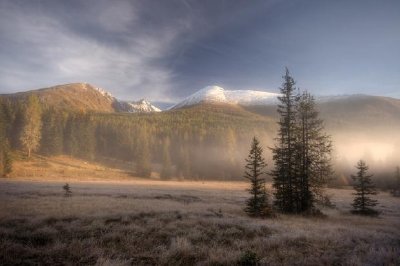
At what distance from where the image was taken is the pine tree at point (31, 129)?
279ft

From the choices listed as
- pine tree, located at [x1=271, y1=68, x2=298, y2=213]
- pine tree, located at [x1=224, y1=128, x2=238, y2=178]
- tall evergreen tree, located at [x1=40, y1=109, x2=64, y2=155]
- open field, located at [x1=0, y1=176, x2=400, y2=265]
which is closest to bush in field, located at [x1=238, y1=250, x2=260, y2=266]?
open field, located at [x1=0, y1=176, x2=400, y2=265]

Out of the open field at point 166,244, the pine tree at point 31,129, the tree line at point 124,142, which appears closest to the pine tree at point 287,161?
the open field at point 166,244

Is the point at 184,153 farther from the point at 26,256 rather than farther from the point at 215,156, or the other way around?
the point at 26,256

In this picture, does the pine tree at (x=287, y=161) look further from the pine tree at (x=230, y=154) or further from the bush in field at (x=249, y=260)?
the pine tree at (x=230, y=154)

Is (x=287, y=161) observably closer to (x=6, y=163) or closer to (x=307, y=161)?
(x=307, y=161)

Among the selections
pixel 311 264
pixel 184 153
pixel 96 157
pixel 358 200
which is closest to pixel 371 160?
pixel 184 153

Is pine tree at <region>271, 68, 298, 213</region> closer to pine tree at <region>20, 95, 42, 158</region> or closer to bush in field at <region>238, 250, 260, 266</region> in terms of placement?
bush in field at <region>238, 250, 260, 266</region>

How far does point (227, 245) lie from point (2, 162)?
6743 cm

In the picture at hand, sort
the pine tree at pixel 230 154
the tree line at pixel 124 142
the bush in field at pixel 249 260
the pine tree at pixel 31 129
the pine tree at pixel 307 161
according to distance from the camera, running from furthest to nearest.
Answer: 1. the pine tree at pixel 230 154
2. the tree line at pixel 124 142
3. the pine tree at pixel 31 129
4. the pine tree at pixel 307 161
5. the bush in field at pixel 249 260

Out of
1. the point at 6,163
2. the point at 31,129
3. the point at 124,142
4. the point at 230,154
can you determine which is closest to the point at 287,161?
the point at 6,163

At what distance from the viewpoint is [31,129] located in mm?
86062

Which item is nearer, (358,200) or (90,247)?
(90,247)

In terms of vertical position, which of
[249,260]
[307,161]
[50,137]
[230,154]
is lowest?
[249,260]

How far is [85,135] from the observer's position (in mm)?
104125
